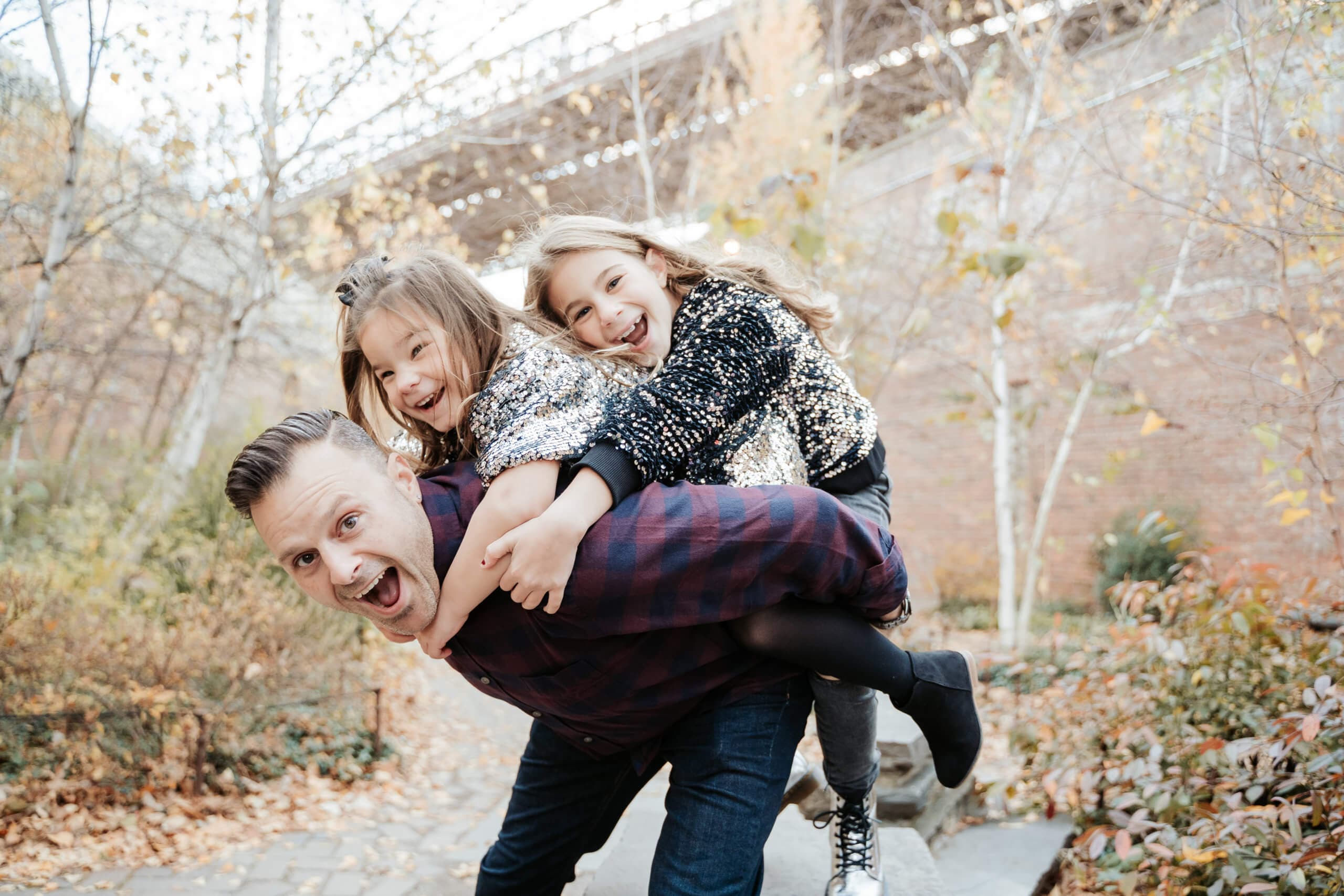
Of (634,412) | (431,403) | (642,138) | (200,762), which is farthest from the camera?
(642,138)

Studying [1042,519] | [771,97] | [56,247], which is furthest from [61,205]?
[1042,519]

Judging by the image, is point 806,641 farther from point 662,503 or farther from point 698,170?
point 698,170

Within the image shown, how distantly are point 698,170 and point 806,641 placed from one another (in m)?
8.59

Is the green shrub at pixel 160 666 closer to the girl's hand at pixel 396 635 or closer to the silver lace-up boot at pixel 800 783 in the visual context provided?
the silver lace-up boot at pixel 800 783

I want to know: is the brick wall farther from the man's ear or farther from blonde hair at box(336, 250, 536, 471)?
the man's ear

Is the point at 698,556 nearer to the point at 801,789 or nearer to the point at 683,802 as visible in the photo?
the point at 683,802

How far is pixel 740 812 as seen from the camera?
5.45 ft

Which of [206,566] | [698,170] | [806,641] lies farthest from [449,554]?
[698,170]

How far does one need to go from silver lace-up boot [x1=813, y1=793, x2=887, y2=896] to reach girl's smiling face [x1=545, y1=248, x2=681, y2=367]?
1.27m

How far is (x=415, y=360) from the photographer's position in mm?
1901

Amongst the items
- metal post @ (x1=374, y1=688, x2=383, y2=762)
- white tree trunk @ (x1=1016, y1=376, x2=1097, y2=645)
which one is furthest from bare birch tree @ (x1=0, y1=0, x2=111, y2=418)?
white tree trunk @ (x1=1016, y1=376, x2=1097, y2=645)

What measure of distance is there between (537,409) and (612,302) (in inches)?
21.3

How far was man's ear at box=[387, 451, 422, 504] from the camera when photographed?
1623 mm

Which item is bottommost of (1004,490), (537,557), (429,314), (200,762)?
(200,762)
